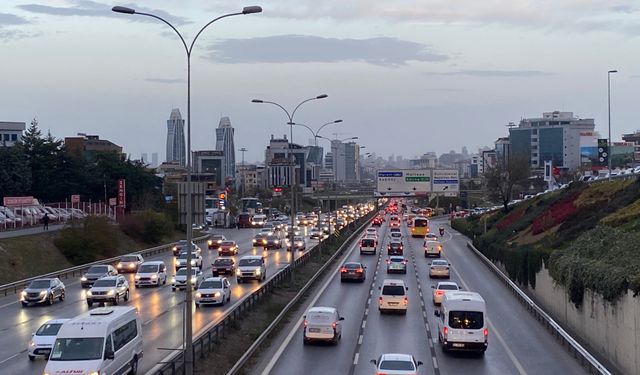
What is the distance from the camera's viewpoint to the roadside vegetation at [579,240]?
91.6 feet

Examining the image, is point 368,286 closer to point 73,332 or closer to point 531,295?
point 531,295

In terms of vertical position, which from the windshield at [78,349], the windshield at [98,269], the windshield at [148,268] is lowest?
the windshield at [98,269]

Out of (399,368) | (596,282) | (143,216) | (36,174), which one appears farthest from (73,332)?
(36,174)

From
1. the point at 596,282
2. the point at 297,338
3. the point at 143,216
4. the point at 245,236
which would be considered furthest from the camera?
the point at 245,236

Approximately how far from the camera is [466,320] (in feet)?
89.1

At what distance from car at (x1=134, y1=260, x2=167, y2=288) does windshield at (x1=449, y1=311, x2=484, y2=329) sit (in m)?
24.6

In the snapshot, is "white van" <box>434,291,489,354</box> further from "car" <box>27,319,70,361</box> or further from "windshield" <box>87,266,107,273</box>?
"windshield" <box>87,266,107,273</box>

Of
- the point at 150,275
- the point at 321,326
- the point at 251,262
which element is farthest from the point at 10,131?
the point at 321,326

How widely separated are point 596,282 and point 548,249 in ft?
50.2

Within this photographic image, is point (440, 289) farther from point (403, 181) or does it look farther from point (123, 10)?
point (403, 181)

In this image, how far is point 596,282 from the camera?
2816cm

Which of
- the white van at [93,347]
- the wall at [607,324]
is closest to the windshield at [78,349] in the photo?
the white van at [93,347]

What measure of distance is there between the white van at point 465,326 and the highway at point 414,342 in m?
0.45

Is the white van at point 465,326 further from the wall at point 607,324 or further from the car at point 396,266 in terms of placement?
the car at point 396,266
